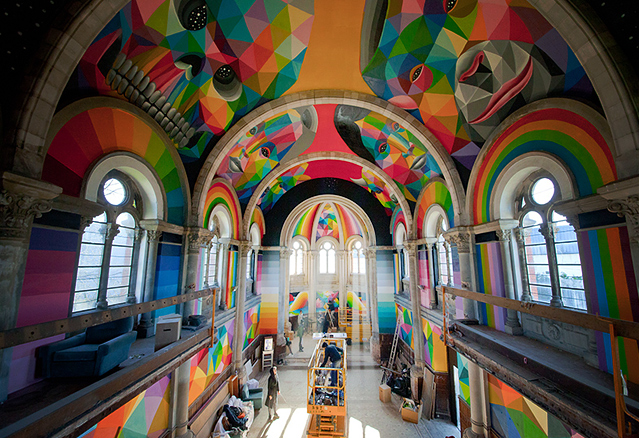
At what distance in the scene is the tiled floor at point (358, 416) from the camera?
27.5 feet

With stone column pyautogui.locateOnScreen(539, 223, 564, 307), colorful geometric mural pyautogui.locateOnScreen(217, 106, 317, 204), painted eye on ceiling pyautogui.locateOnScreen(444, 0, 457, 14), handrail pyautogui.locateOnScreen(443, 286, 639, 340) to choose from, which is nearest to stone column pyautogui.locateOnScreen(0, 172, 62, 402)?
colorful geometric mural pyautogui.locateOnScreen(217, 106, 317, 204)

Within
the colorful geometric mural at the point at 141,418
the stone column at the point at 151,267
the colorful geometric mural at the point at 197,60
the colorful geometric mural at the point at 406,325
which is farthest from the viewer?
the colorful geometric mural at the point at 406,325

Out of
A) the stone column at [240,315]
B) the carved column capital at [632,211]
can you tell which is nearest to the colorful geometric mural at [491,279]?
the carved column capital at [632,211]

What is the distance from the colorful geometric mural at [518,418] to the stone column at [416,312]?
4.25m

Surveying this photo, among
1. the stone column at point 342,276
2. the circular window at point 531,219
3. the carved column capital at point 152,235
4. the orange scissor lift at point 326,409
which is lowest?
the orange scissor lift at point 326,409

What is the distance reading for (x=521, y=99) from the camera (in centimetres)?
539

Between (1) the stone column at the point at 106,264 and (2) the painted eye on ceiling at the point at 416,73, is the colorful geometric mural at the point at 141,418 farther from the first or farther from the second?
(2) the painted eye on ceiling at the point at 416,73

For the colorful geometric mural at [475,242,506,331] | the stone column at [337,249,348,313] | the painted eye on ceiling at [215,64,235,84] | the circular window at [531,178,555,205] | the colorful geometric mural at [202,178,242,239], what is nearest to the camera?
the circular window at [531,178,555,205]

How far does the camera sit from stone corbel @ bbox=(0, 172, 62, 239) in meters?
2.99

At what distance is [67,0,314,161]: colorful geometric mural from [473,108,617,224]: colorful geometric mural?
5032mm

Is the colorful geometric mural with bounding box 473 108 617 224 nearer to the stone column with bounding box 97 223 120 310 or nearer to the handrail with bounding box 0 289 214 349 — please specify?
the handrail with bounding box 0 289 214 349

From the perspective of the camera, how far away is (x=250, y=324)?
13102 mm

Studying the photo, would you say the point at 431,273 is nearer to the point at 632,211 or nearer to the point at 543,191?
the point at 543,191

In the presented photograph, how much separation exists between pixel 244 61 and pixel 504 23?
17.2 feet
